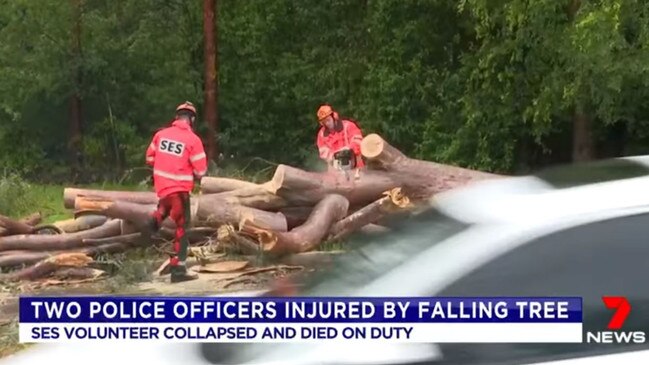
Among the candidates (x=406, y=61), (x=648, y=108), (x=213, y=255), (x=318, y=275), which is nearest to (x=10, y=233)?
(x=213, y=255)

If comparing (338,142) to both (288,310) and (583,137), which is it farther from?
(583,137)

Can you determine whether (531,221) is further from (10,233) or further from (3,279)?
(10,233)

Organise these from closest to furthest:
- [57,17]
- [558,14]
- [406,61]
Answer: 1. [558,14]
2. [406,61]
3. [57,17]

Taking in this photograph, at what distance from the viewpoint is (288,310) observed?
10.4ft

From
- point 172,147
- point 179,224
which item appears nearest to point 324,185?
point 179,224

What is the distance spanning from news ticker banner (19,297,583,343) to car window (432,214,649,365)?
0.11 feet

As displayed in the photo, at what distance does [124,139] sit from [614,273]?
76.1ft

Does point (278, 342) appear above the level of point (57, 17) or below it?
below

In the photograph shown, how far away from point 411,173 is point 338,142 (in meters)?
0.98

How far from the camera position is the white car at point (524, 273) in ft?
9.66

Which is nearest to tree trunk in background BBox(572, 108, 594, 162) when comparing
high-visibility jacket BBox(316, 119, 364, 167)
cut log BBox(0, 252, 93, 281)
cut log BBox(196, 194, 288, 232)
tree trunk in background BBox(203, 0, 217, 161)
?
high-visibility jacket BBox(316, 119, 364, 167)

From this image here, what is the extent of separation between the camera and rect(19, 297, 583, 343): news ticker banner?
2969mm

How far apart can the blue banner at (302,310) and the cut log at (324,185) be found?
6.48 m

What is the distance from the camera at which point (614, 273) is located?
303 cm
